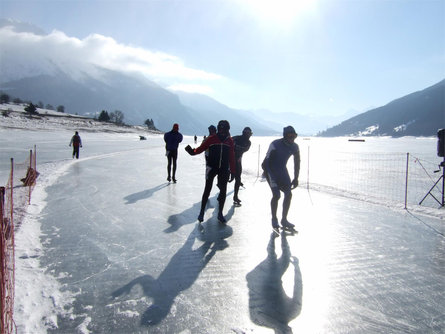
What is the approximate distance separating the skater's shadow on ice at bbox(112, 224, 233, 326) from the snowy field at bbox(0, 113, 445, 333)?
2 cm

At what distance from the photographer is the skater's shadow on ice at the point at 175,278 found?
260 cm

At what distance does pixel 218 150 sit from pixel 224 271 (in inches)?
88.5

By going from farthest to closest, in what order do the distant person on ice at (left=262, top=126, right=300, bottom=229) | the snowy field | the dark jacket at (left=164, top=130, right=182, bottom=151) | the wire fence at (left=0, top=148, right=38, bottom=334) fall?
1. the dark jacket at (left=164, top=130, right=182, bottom=151)
2. the distant person on ice at (left=262, top=126, right=300, bottom=229)
3. the snowy field
4. the wire fence at (left=0, top=148, right=38, bottom=334)

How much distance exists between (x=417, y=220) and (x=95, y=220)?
5904mm

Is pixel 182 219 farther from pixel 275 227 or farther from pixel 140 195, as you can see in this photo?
pixel 140 195

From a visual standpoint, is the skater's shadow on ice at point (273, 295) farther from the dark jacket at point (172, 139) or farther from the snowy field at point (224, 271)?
the dark jacket at point (172, 139)

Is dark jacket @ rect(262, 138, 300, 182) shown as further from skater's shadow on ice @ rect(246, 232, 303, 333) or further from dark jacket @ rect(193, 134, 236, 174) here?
skater's shadow on ice @ rect(246, 232, 303, 333)

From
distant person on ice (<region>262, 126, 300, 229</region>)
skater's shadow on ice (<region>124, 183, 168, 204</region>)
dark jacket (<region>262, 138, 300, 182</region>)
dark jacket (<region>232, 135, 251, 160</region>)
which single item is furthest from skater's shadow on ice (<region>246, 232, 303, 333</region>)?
skater's shadow on ice (<region>124, 183, 168, 204</region>)

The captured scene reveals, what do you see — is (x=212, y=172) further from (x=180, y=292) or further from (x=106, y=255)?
(x=180, y=292)

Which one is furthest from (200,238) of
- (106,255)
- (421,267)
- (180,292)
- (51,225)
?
(421,267)

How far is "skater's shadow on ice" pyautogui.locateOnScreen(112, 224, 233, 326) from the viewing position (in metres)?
2.60

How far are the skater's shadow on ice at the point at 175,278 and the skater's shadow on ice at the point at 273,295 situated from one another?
0.64m

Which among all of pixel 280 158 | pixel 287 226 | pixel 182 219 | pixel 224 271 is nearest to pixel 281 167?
pixel 280 158

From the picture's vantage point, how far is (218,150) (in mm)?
5113
